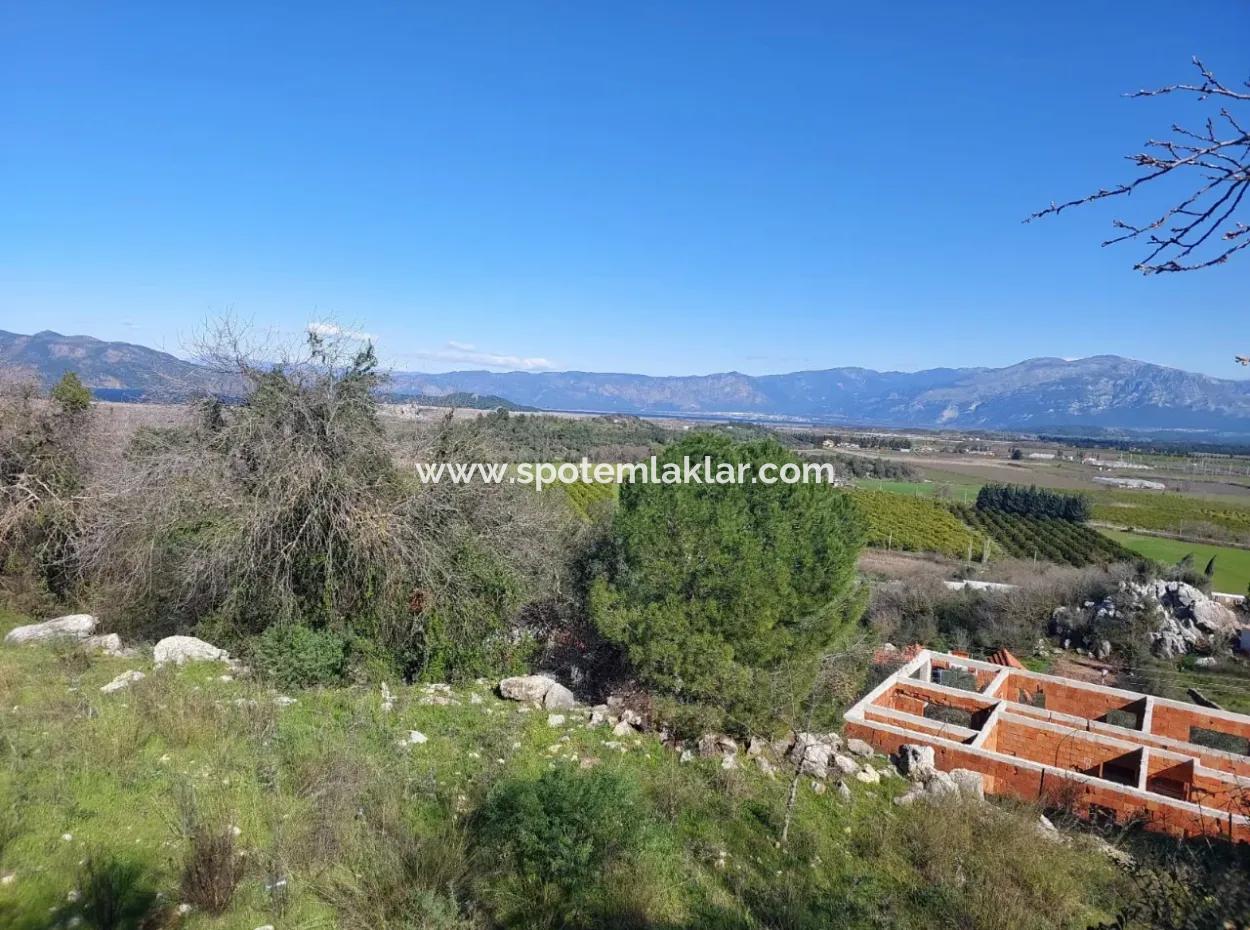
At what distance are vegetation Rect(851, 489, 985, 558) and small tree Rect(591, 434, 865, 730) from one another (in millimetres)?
29693

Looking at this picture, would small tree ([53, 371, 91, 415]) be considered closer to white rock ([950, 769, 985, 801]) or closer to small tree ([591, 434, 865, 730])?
small tree ([591, 434, 865, 730])

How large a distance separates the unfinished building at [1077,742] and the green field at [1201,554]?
1160 inches

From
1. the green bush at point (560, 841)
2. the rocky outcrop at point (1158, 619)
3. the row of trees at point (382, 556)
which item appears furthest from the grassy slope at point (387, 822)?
the rocky outcrop at point (1158, 619)

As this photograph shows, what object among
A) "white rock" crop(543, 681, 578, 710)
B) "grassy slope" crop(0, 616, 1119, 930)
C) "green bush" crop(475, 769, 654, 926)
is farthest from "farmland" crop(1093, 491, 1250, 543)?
"green bush" crop(475, 769, 654, 926)

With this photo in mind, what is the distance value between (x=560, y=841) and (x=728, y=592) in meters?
5.34

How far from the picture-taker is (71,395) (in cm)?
1245

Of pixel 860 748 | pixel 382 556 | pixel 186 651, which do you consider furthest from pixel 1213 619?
pixel 186 651

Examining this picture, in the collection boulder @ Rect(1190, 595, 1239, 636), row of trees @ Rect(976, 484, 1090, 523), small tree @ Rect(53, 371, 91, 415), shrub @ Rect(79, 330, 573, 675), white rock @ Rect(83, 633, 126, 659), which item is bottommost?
boulder @ Rect(1190, 595, 1239, 636)

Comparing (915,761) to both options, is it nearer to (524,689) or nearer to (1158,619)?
(524,689)

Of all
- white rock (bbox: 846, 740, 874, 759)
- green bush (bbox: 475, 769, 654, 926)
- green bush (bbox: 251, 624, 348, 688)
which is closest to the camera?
green bush (bbox: 475, 769, 654, 926)

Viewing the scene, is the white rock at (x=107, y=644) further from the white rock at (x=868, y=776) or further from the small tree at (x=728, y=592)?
the white rock at (x=868, y=776)

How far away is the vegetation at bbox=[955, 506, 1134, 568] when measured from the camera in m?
41.1

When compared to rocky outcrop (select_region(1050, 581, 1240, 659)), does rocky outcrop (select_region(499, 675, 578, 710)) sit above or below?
above

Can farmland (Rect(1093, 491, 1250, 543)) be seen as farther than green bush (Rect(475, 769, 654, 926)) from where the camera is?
Yes
